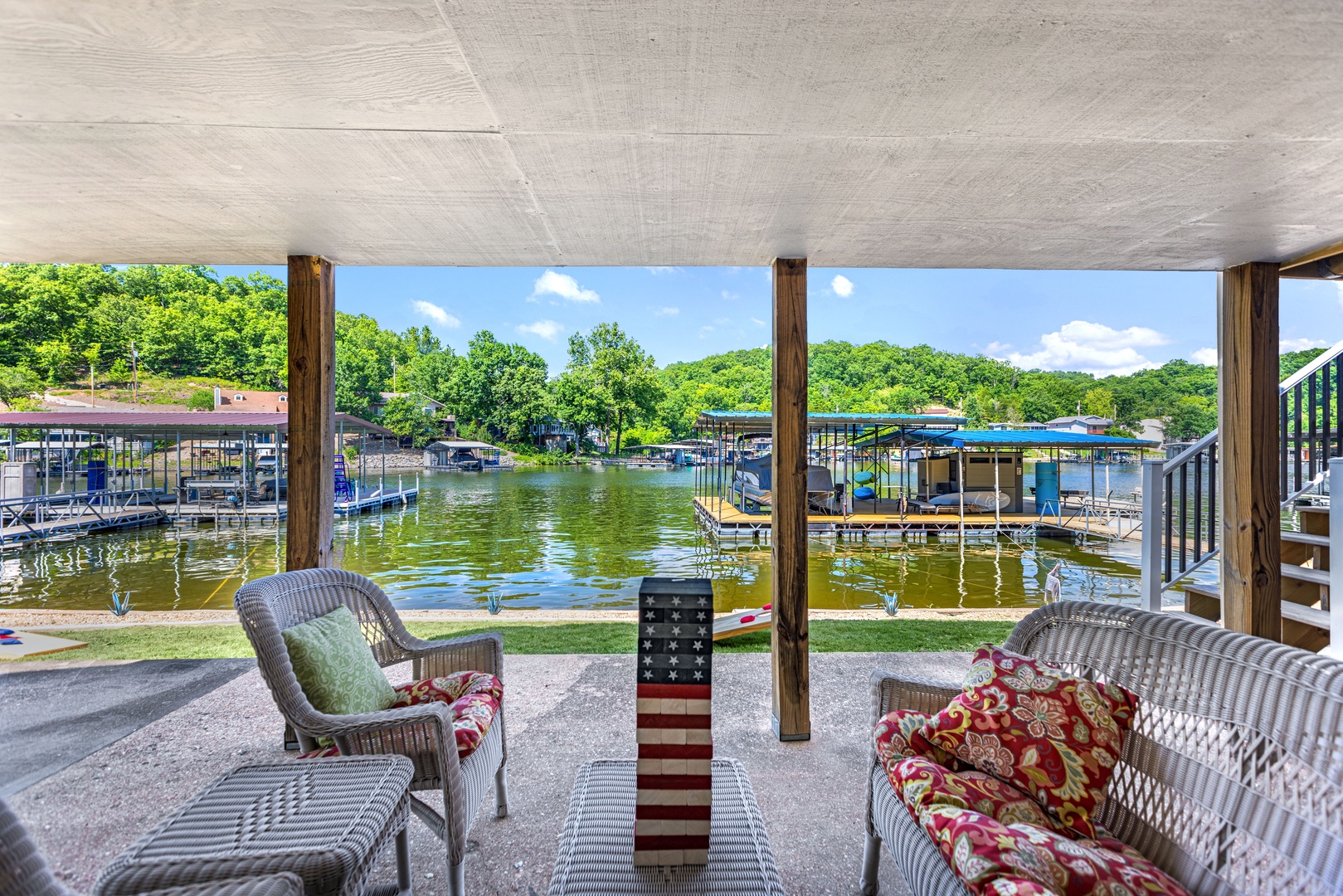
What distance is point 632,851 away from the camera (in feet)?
4.56

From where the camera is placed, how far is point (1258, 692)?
122cm

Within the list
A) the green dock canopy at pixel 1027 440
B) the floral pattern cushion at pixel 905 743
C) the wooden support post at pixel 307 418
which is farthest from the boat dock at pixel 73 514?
the green dock canopy at pixel 1027 440

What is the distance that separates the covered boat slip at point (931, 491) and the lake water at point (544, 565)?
625mm

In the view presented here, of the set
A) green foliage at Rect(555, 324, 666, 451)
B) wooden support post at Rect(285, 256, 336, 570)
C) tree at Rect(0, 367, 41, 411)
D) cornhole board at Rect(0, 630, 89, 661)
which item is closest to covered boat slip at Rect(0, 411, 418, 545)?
cornhole board at Rect(0, 630, 89, 661)

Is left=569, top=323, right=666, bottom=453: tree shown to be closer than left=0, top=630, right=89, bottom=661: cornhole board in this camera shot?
No

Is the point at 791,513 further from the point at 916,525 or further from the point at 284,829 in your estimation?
the point at 916,525

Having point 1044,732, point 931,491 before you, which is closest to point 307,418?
point 1044,732

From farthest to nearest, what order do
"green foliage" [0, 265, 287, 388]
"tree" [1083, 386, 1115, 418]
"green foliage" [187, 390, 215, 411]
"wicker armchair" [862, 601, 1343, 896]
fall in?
"tree" [1083, 386, 1115, 418], "green foliage" [187, 390, 215, 411], "green foliage" [0, 265, 287, 388], "wicker armchair" [862, 601, 1343, 896]

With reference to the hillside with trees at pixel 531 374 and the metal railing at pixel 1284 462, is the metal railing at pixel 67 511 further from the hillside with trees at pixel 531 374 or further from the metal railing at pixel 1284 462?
the hillside with trees at pixel 531 374

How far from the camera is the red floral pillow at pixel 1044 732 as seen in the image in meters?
1.41

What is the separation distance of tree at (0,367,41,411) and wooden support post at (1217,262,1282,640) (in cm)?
4227

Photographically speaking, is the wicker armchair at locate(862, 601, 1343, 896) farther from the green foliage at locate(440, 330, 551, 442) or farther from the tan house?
the green foliage at locate(440, 330, 551, 442)

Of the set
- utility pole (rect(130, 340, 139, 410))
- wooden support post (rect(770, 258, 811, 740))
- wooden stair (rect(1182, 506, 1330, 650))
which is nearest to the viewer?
wooden support post (rect(770, 258, 811, 740))

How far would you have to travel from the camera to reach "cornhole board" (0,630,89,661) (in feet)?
12.2
